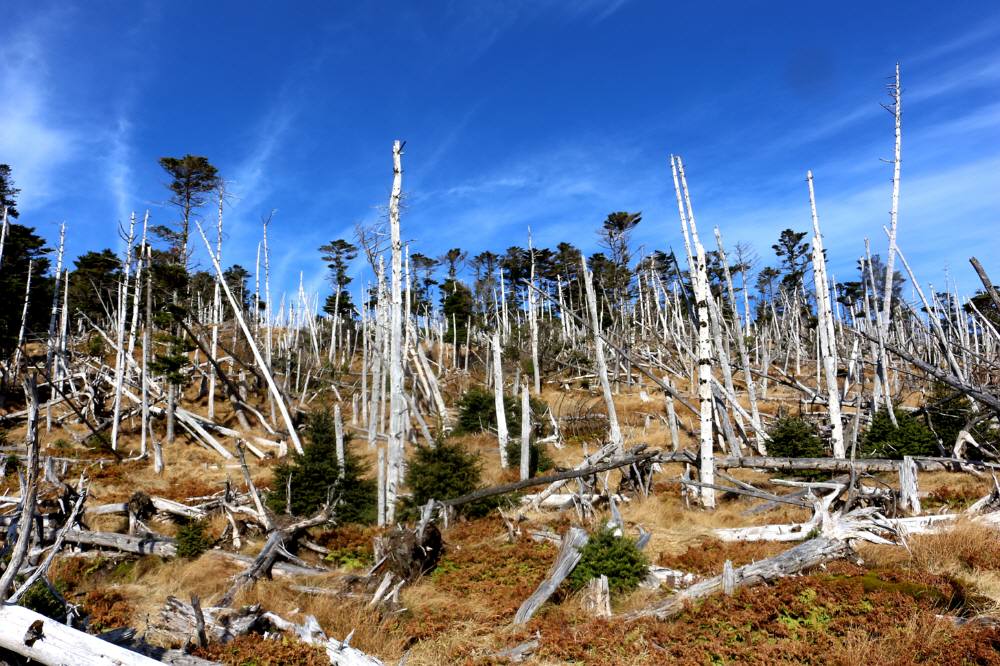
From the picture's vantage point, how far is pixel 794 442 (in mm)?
14219

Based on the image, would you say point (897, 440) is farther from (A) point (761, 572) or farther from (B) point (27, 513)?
(B) point (27, 513)

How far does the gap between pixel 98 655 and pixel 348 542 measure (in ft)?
20.8

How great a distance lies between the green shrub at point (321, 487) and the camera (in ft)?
39.6

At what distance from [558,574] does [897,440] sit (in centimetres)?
1167

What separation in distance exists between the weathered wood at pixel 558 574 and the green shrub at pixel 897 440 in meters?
9.59

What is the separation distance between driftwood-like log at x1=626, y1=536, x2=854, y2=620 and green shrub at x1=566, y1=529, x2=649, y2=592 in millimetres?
687

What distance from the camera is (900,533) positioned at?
8188mm

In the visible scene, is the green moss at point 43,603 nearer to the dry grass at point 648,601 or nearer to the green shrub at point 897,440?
the dry grass at point 648,601

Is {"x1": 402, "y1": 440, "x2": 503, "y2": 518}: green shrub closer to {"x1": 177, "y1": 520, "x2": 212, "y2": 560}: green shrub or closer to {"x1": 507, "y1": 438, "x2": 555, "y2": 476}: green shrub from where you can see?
{"x1": 507, "y1": 438, "x2": 555, "y2": 476}: green shrub

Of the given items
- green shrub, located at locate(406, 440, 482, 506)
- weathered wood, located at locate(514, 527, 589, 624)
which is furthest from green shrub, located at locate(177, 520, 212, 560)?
weathered wood, located at locate(514, 527, 589, 624)

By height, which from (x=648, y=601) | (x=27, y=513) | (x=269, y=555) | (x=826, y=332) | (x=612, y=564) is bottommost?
(x=648, y=601)

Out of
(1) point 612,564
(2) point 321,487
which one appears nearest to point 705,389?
(1) point 612,564

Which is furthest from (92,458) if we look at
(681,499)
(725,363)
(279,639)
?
(725,363)

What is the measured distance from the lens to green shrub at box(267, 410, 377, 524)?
12.1 meters
